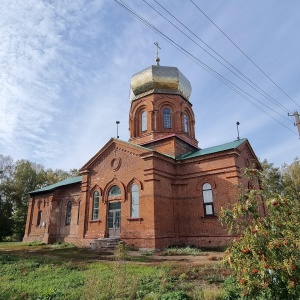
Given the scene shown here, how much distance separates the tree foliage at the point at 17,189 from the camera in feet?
121

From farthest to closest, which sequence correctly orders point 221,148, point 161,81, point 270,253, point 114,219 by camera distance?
point 161,81 → point 114,219 → point 221,148 → point 270,253

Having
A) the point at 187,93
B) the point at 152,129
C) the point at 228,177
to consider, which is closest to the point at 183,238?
the point at 228,177

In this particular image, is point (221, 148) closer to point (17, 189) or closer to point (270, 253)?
point (270, 253)

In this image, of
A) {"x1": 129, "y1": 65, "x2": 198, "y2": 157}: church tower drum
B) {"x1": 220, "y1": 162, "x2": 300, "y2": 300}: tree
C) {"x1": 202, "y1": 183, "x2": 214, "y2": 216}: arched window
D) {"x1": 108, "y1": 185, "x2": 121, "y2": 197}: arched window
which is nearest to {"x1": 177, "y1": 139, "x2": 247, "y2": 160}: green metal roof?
{"x1": 202, "y1": 183, "x2": 214, "y2": 216}: arched window

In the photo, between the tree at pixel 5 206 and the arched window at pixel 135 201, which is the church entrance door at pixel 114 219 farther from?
the tree at pixel 5 206

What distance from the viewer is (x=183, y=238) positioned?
17.7 metres

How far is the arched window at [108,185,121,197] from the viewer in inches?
760

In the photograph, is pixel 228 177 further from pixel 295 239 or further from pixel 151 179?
pixel 295 239

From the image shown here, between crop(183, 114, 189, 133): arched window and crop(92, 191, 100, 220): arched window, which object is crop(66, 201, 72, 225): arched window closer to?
crop(92, 191, 100, 220): arched window

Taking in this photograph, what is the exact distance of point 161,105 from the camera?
73.6 feet

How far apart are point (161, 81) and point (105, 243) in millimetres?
13087

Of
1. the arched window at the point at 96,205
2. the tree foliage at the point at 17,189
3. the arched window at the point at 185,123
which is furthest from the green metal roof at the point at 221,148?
the tree foliage at the point at 17,189

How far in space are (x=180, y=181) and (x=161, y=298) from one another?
42.9 ft

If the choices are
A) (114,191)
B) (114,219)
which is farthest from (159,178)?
(114,219)
